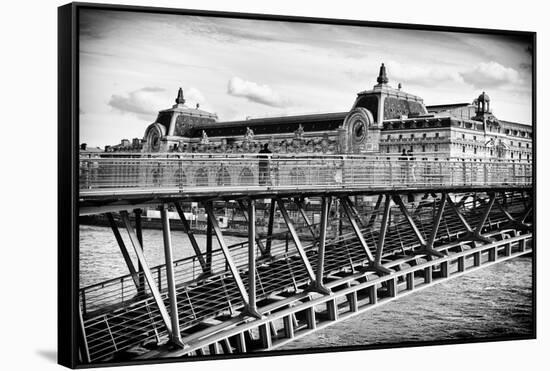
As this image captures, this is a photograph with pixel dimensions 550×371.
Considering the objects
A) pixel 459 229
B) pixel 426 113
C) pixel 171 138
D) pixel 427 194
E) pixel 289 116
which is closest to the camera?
pixel 171 138

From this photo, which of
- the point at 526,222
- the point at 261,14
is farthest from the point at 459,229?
the point at 261,14

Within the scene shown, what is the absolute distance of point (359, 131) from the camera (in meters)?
8.36

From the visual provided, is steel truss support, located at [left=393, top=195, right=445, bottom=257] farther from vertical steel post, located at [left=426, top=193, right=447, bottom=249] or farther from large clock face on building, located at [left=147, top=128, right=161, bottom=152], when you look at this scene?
large clock face on building, located at [left=147, top=128, right=161, bottom=152]

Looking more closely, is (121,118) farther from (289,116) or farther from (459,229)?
(459,229)

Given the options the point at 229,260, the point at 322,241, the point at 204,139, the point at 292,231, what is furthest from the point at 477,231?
the point at 229,260

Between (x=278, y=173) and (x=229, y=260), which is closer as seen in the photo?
(x=229, y=260)

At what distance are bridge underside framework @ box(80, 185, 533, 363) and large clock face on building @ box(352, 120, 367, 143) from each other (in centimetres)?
57

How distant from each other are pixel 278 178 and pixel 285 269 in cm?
101

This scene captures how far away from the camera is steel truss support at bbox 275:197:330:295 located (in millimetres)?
7859

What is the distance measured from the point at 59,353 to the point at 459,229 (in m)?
6.11

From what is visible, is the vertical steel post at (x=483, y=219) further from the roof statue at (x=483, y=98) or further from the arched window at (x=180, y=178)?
the arched window at (x=180, y=178)

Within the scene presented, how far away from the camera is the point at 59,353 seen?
6.83 meters

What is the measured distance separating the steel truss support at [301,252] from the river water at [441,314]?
1.33 feet

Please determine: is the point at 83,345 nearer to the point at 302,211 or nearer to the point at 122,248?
the point at 122,248
